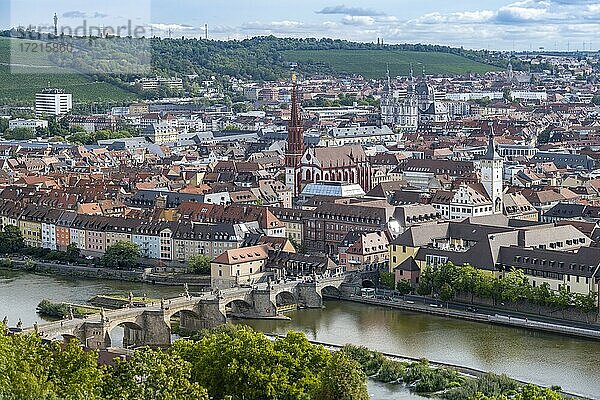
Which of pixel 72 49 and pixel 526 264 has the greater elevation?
pixel 72 49

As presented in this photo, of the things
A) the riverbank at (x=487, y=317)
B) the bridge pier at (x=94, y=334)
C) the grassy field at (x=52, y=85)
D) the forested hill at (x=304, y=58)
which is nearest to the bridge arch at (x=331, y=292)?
the riverbank at (x=487, y=317)

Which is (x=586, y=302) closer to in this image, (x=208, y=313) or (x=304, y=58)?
(x=208, y=313)

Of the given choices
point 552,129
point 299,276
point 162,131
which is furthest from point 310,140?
point 299,276

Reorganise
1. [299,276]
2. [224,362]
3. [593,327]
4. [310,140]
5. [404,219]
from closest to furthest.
A: 1. [224,362]
2. [593,327]
3. [299,276]
4. [404,219]
5. [310,140]

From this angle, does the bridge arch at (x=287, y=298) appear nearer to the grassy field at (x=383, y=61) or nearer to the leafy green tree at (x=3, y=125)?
the leafy green tree at (x=3, y=125)

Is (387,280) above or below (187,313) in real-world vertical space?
above

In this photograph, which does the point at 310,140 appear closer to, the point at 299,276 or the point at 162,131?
the point at 162,131

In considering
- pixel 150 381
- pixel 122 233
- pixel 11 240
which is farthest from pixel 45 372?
pixel 11 240
